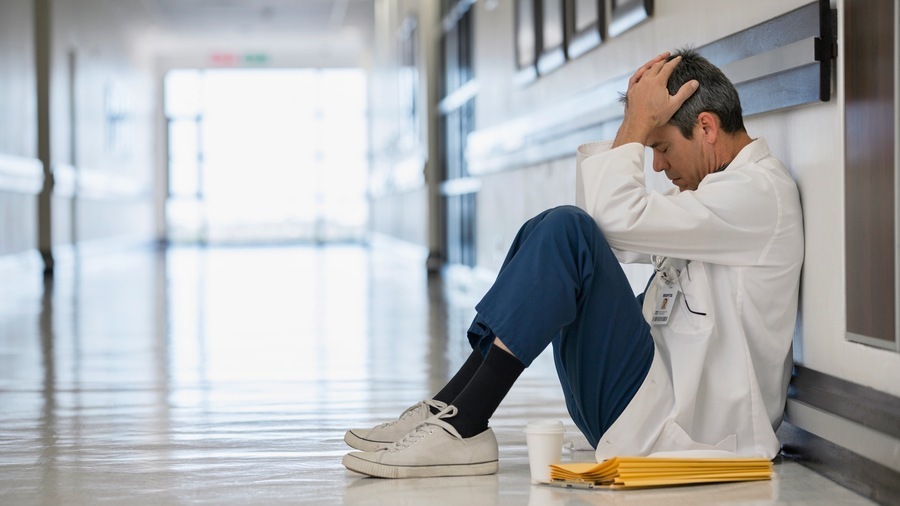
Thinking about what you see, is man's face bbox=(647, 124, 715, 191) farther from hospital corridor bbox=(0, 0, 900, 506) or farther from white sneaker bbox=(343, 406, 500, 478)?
white sneaker bbox=(343, 406, 500, 478)

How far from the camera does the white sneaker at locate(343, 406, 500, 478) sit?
2.38 m

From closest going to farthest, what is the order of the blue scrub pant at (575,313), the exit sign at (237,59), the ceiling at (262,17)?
the blue scrub pant at (575,313) < the ceiling at (262,17) < the exit sign at (237,59)

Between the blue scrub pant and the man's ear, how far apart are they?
1.26 feet

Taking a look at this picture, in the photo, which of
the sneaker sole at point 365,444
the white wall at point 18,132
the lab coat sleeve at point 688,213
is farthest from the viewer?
the white wall at point 18,132

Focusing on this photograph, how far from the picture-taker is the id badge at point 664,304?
2.50 meters

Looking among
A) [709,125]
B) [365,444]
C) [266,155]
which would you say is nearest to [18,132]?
[365,444]

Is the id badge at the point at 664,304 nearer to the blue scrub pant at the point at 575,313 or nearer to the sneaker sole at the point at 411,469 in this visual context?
the blue scrub pant at the point at 575,313

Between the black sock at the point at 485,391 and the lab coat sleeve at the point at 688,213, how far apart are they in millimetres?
371

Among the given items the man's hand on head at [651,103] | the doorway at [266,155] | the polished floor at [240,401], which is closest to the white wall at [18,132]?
the polished floor at [240,401]

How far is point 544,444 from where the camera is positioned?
233 centimetres

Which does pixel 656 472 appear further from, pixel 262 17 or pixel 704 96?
pixel 262 17

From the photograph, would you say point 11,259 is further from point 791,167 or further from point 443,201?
point 791,167

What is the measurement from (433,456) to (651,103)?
0.92m

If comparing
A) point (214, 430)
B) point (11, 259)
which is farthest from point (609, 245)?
point (11, 259)
